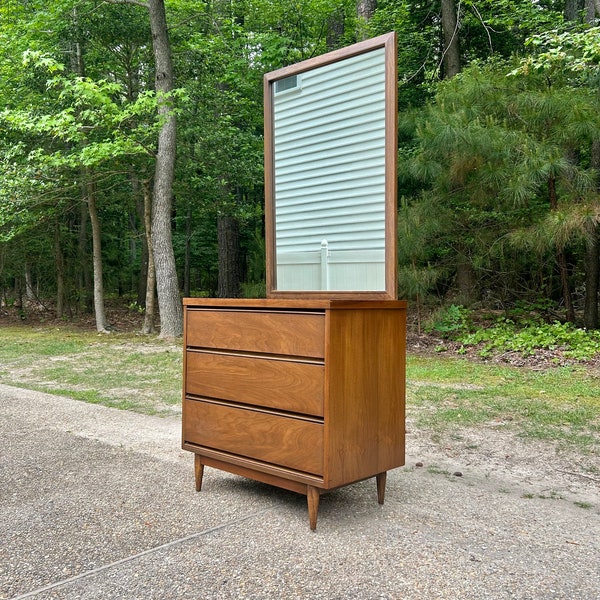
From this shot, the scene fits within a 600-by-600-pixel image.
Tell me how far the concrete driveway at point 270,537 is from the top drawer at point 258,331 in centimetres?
74

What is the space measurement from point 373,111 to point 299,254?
0.81 m

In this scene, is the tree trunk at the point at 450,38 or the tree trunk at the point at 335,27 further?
the tree trunk at the point at 335,27

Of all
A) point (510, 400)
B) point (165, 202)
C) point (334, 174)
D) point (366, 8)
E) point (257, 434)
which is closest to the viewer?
point (257, 434)

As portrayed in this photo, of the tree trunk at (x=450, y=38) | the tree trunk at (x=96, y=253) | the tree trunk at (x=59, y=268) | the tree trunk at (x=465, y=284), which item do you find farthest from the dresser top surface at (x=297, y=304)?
the tree trunk at (x=59, y=268)

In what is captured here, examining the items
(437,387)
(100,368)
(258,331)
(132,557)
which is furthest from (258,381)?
(100,368)

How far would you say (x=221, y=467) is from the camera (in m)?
2.90

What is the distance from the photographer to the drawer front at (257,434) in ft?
8.10

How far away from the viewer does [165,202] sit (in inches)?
396

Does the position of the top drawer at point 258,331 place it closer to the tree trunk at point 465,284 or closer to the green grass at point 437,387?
the green grass at point 437,387

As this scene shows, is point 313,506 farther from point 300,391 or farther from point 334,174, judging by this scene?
point 334,174

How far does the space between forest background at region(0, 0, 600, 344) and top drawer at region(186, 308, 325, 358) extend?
16.5 ft

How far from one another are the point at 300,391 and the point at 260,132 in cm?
1295

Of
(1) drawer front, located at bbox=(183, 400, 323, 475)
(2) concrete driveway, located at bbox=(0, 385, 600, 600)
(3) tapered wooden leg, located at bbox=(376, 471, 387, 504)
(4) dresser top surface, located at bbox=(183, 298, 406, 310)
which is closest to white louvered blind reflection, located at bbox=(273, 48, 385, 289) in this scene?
(4) dresser top surface, located at bbox=(183, 298, 406, 310)

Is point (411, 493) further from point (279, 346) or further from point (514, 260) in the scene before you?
point (514, 260)
